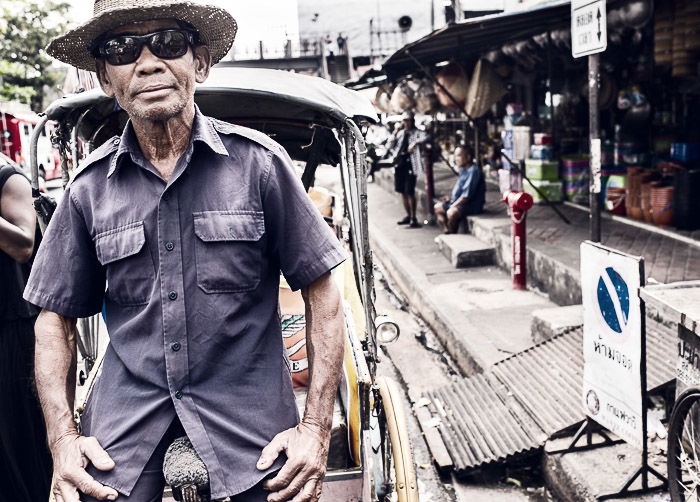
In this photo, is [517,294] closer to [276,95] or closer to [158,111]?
[276,95]

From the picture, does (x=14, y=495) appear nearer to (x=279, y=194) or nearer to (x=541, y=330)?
(x=279, y=194)

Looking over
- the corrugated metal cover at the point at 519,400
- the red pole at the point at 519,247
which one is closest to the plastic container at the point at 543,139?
the red pole at the point at 519,247

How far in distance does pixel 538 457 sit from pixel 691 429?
1513mm

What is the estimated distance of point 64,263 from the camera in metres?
2.14

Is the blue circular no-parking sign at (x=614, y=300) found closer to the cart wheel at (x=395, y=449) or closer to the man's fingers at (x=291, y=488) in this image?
the cart wheel at (x=395, y=449)

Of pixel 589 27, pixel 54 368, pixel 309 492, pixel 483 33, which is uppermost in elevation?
pixel 483 33

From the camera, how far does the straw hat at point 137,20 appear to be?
2098 millimetres

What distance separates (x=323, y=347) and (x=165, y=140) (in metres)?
0.73

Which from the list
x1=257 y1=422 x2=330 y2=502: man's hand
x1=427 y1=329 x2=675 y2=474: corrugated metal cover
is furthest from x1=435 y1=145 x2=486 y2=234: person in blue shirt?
x1=257 y1=422 x2=330 y2=502: man's hand

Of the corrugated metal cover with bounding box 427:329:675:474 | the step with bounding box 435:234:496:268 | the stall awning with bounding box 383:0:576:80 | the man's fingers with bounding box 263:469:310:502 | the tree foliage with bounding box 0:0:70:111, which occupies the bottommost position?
the corrugated metal cover with bounding box 427:329:675:474

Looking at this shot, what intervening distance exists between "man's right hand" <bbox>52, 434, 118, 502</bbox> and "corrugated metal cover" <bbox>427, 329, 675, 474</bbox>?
3079mm

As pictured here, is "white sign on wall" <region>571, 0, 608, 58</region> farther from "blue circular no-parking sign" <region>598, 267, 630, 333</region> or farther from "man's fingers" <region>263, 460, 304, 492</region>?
"man's fingers" <region>263, 460, 304, 492</region>

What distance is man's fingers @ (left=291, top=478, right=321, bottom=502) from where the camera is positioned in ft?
6.72

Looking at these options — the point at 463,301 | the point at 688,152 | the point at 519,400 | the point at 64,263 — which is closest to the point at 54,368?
the point at 64,263
